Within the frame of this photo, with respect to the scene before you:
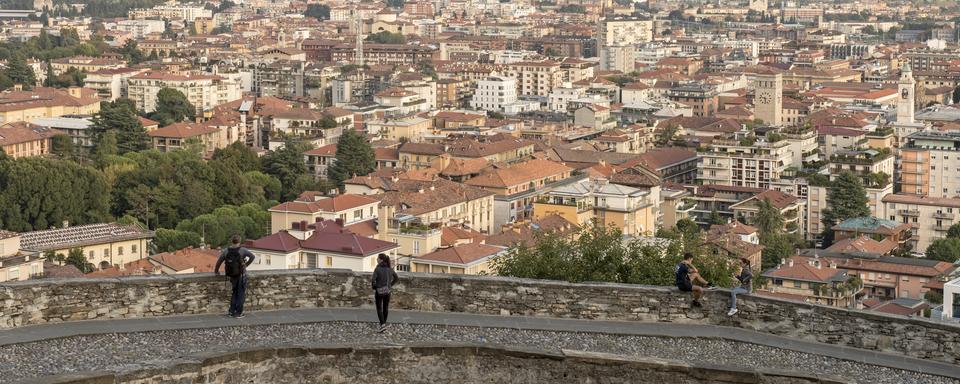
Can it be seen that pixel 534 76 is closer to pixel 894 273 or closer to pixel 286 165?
pixel 286 165

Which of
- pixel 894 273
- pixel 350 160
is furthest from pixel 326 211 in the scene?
pixel 350 160

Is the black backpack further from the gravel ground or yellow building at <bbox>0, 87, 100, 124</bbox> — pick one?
yellow building at <bbox>0, 87, 100, 124</bbox>

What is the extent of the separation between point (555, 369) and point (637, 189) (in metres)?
23.3

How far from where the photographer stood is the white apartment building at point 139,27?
93.1 metres

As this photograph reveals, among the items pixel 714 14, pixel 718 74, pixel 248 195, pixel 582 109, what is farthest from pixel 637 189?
pixel 714 14

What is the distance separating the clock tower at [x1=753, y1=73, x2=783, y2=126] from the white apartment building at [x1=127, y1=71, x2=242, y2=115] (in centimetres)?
1996

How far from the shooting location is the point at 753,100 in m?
57.1

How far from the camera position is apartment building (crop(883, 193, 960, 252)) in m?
32.0

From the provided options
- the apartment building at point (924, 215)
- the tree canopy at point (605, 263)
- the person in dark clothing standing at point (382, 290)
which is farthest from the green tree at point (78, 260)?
the person in dark clothing standing at point (382, 290)

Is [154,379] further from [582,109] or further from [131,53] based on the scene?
[131,53]

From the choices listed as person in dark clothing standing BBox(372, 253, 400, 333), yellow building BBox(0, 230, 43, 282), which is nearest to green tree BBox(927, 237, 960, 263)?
yellow building BBox(0, 230, 43, 282)

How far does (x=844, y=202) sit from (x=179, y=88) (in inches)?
1157

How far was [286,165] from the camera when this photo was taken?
38156mm

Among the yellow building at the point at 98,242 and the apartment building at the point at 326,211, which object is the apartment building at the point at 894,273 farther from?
the yellow building at the point at 98,242
